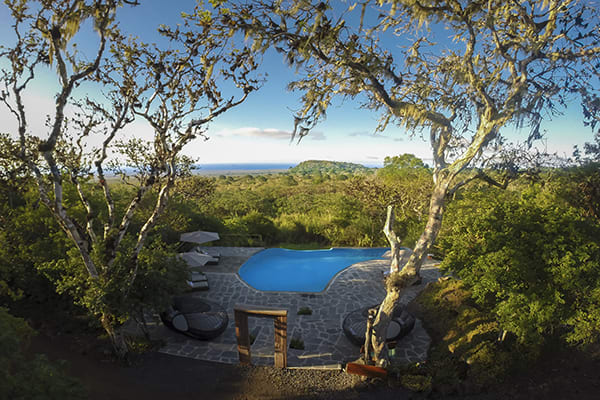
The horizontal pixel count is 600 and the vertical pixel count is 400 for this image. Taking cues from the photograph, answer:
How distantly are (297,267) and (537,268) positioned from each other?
11.6m

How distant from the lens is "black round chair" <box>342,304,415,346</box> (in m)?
8.00

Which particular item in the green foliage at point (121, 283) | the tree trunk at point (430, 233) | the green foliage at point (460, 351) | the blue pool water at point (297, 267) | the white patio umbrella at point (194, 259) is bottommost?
the blue pool water at point (297, 267)

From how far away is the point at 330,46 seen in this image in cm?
617

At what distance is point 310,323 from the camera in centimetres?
952

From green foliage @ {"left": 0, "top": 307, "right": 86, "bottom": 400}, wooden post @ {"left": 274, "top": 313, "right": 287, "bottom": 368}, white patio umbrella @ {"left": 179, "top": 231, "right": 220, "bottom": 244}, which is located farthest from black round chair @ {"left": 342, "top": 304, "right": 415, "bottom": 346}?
white patio umbrella @ {"left": 179, "top": 231, "right": 220, "bottom": 244}

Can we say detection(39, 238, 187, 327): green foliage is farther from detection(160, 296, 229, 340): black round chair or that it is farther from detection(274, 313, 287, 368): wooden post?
detection(274, 313, 287, 368): wooden post

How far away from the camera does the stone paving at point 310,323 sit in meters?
7.80

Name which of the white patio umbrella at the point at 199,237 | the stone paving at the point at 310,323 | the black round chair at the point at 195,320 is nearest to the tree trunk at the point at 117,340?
the stone paving at the point at 310,323

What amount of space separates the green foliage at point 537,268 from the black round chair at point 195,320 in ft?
21.8

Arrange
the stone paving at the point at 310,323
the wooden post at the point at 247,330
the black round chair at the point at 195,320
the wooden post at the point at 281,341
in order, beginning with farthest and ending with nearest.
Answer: the black round chair at the point at 195,320 < the stone paving at the point at 310,323 < the wooden post at the point at 281,341 < the wooden post at the point at 247,330

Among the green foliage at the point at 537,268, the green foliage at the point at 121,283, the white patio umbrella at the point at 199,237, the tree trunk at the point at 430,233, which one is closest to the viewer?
the green foliage at the point at 537,268

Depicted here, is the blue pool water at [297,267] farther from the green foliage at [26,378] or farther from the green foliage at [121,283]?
the green foliage at [26,378]

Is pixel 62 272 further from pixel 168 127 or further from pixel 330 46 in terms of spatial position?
pixel 330 46

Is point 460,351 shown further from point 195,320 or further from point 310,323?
point 195,320
